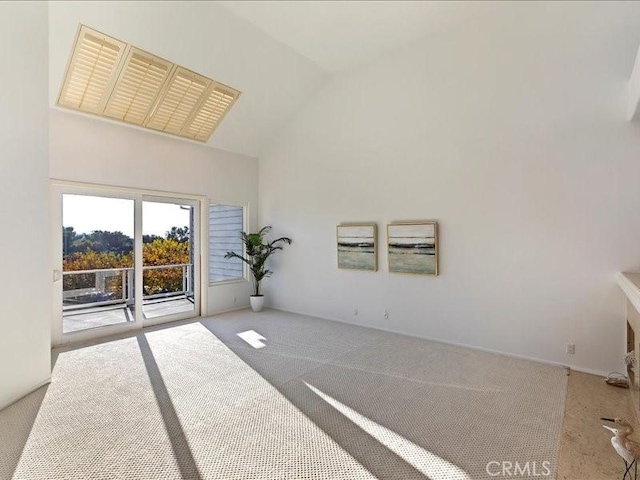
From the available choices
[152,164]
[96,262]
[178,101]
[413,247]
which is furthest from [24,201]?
[413,247]

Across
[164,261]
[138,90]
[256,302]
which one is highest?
[138,90]

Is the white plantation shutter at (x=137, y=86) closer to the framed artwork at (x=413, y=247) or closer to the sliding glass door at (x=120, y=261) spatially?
the sliding glass door at (x=120, y=261)

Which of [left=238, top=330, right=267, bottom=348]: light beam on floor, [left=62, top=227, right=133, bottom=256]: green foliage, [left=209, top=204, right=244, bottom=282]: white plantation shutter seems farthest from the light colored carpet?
[left=209, top=204, right=244, bottom=282]: white plantation shutter

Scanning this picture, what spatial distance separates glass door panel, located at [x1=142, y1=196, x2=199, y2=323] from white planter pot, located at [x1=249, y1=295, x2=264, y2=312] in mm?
1020

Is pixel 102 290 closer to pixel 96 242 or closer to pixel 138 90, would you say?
pixel 96 242

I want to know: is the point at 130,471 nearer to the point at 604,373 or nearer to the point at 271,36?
the point at 604,373

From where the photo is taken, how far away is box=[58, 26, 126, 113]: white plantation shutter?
12.7 feet

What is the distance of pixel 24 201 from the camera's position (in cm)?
294

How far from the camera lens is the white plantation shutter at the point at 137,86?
14.1 feet

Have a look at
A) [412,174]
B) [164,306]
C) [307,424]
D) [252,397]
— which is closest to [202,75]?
[412,174]

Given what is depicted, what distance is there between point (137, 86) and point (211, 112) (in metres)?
1.19

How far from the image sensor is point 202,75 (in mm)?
4801

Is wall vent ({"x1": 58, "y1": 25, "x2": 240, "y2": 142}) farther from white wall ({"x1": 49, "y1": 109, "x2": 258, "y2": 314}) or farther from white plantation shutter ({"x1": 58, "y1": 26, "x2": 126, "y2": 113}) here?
white wall ({"x1": 49, "y1": 109, "x2": 258, "y2": 314})

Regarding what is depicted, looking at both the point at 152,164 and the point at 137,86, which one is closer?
the point at 137,86
